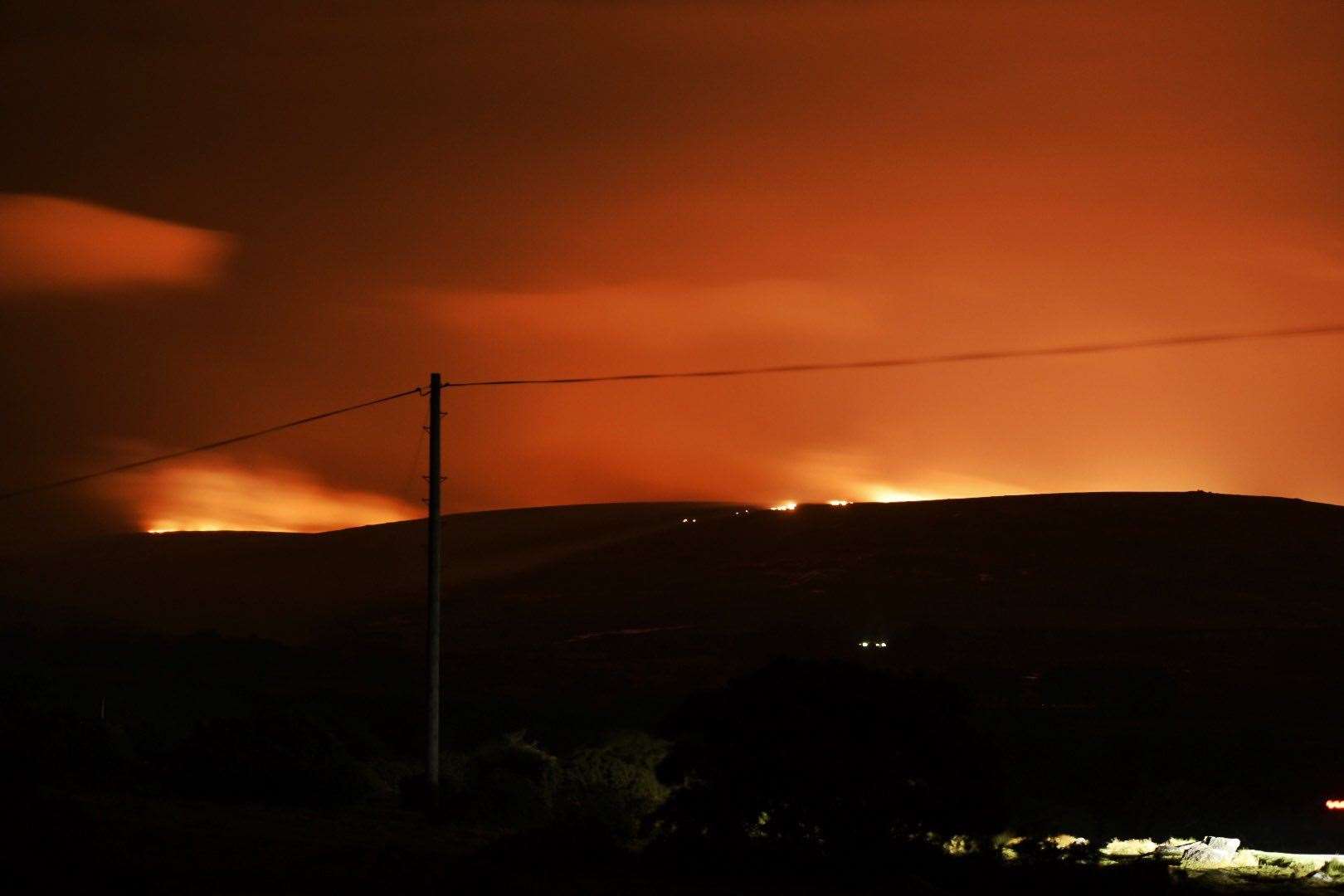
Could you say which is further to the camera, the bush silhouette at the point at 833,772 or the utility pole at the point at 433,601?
the utility pole at the point at 433,601

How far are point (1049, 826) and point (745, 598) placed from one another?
42185 mm

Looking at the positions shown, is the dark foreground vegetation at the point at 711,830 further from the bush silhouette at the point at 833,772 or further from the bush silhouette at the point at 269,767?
the bush silhouette at the point at 269,767

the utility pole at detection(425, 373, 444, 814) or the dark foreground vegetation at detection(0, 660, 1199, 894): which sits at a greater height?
the utility pole at detection(425, 373, 444, 814)

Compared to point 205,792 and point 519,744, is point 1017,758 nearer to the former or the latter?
point 519,744

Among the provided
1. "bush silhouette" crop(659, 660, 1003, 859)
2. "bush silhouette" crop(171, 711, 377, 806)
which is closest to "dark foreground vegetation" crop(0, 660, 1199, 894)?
"bush silhouette" crop(659, 660, 1003, 859)

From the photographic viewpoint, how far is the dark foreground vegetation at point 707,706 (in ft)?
58.9

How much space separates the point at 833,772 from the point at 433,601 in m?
8.52

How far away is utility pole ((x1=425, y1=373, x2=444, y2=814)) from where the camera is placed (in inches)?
941

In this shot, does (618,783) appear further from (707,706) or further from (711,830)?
(711,830)

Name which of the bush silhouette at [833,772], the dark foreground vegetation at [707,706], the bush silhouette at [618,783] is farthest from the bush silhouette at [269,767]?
the bush silhouette at [833,772]

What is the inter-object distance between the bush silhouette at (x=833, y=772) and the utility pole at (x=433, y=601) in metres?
6.03

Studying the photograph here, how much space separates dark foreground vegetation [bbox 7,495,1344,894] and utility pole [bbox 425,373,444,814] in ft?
1.84

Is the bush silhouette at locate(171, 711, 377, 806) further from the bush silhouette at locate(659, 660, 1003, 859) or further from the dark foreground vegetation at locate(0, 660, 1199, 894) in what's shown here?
the bush silhouette at locate(659, 660, 1003, 859)

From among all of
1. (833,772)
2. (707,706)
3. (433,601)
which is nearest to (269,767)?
(433,601)
